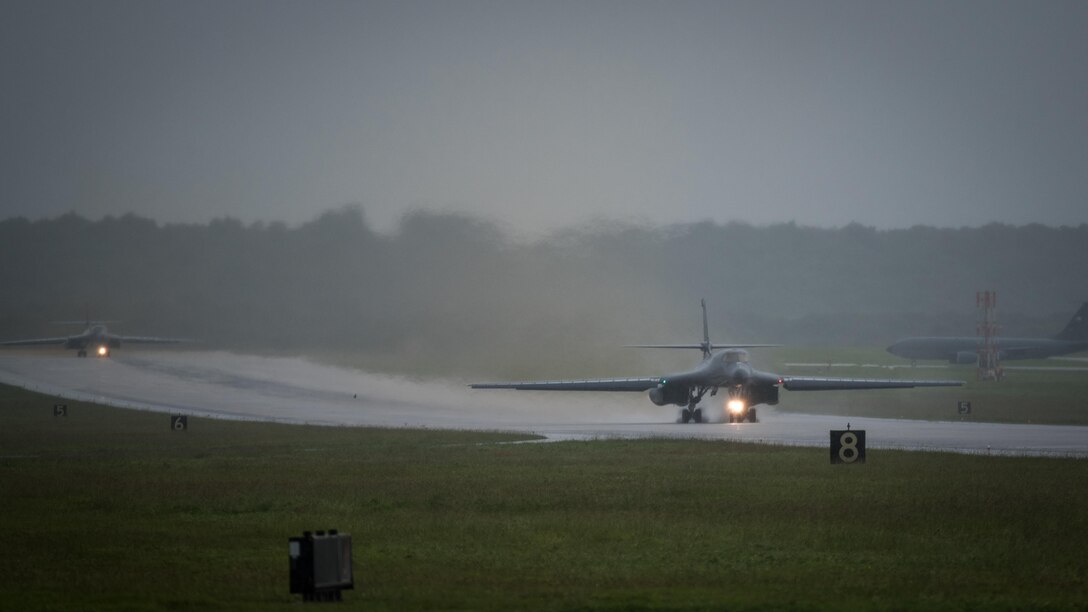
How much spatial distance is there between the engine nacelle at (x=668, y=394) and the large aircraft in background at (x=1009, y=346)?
61.9 meters

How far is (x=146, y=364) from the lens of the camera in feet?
323

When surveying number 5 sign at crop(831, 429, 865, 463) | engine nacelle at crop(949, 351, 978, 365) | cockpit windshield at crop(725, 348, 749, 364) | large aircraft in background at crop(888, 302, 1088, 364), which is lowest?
number 5 sign at crop(831, 429, 865, 463)

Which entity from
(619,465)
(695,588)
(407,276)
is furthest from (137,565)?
(407,276)

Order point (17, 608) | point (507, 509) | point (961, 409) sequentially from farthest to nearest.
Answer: point (961, 409), point (507, 509), point (17, 608)

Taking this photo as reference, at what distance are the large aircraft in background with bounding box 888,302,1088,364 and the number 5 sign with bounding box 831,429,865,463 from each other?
87.6 m

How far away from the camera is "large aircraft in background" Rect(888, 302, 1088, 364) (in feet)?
408

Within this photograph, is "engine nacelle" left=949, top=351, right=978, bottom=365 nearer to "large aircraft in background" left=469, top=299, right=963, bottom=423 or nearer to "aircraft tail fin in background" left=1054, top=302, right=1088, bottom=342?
"aircraft tail fin in background" left=1054, top=302, right=1088, bottom=342

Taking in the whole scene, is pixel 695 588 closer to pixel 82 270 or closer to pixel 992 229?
pixel 82 270

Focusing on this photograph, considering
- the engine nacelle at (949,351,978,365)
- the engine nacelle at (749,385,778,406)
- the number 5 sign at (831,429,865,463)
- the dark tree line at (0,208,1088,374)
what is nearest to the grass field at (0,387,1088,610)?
the number 5 sign at (831,429,865,463)

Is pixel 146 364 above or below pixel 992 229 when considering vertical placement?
below

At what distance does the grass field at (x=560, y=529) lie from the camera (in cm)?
1742

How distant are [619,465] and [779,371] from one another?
8226 centimetres

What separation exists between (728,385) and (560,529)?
40314mm

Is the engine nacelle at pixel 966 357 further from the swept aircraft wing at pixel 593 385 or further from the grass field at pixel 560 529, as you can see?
the grass field at pixel 560 529
